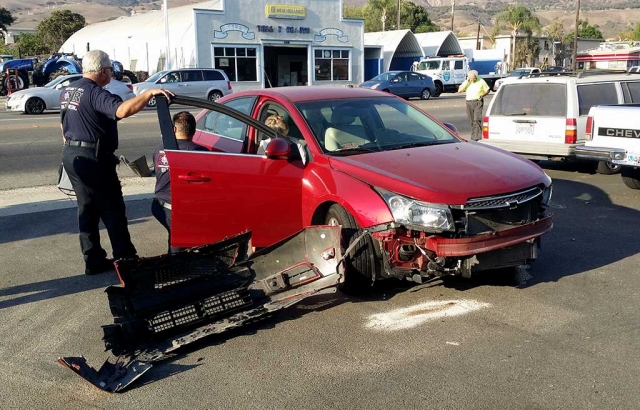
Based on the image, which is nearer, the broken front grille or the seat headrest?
the broken front grille

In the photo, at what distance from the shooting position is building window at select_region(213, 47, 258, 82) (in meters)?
40.0

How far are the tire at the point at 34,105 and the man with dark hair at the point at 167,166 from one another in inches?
786

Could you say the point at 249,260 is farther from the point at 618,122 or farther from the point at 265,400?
the point at 618,122

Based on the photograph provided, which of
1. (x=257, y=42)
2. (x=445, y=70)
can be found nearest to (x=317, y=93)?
(x=257, y=42)

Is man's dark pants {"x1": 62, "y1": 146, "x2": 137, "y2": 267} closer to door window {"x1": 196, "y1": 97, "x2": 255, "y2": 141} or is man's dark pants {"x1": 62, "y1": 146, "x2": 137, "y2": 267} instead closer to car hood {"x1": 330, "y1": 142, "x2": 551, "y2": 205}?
door window {"x1": 196, "y1": 97, "x2": 255, "y2": 141}

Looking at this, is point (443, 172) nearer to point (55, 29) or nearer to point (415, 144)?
point (415, 144)

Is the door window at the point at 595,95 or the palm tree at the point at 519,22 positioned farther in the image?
the palm tree at the point at 519,22

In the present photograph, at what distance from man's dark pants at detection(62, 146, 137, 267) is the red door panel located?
79 cm

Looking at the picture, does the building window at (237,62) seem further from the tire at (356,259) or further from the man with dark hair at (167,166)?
the tire at (356,259)

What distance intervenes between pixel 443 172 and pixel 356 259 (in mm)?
958

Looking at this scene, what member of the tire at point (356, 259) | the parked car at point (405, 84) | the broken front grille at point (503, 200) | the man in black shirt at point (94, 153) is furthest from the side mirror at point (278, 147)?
the parked car at point (405, 84)

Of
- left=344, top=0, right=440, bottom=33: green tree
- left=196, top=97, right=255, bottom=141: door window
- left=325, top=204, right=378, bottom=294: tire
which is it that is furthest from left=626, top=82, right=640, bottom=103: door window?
left=344, top=0, right=440, bottom=33: green tree

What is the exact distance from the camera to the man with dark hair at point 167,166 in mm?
5660

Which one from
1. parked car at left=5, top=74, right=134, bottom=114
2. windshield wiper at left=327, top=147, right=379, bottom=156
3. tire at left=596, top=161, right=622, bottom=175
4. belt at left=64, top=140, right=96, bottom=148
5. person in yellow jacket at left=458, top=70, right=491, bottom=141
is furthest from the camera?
parked car at left=5, top=74, right=134, bottom=114
